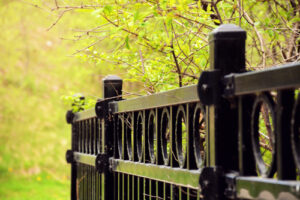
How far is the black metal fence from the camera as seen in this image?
1773 millimetres

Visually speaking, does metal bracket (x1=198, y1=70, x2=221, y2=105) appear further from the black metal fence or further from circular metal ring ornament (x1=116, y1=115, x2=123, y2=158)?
circular metal ring ornament (x1=116, y1=115, x2=123, y2=158)

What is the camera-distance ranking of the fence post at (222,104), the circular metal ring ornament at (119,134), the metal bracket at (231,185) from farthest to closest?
the circular metal ring ornament at (119,134) < the fence post at (222,104) < the metal bracket at (231,185)

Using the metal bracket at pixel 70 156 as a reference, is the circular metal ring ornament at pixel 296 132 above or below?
above

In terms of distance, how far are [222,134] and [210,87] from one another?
192 millimetres

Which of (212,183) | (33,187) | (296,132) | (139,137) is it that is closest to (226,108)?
(212,183)

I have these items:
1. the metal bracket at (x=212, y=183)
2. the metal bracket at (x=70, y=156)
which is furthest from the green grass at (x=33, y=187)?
the metal bracket at (x=212, y=183)

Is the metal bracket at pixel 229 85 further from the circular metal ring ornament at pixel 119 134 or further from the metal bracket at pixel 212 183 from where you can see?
the circular metal ring ornament at pixel 119 134

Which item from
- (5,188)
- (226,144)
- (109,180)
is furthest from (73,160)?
(5,188)

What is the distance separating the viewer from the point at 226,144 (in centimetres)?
219

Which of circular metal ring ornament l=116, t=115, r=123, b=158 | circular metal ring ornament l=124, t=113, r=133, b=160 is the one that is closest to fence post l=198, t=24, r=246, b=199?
circular metal ring ornament l=124, t=113, r=133, b=160

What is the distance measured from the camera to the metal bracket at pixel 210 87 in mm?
2189

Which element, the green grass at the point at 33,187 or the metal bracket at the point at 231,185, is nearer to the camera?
the metal bracket at the point at 231,185

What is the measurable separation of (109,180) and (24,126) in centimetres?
1337

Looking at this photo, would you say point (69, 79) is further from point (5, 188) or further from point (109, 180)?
point (109, 180)
